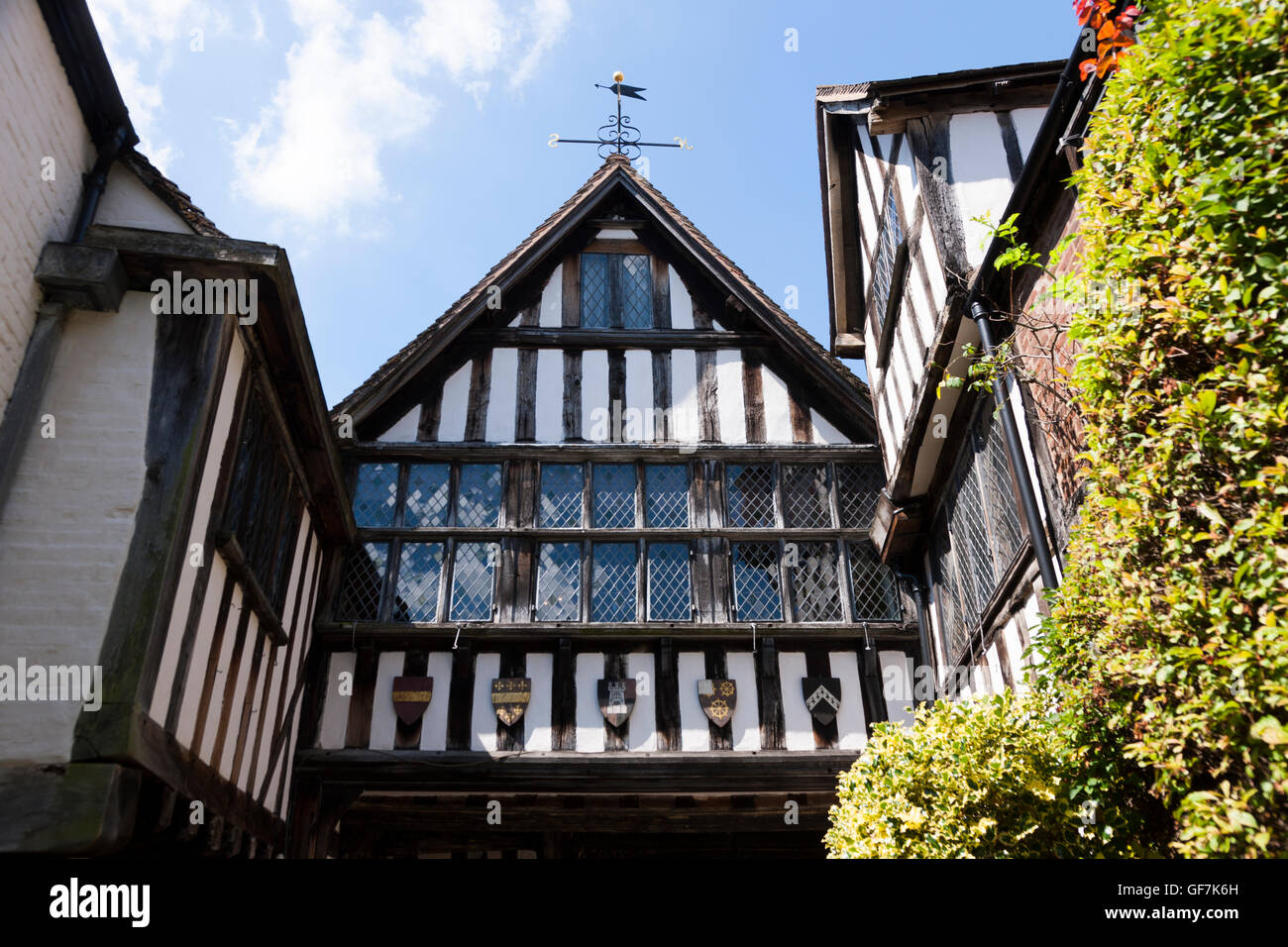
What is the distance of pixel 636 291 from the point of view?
36.7ft

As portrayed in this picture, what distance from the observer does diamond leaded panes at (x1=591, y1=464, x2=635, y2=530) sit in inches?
380

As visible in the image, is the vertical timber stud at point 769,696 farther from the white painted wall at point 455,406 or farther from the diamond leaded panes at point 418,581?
the white painted wall at point 455,406

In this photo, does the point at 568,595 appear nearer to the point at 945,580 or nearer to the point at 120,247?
the point at 945,580

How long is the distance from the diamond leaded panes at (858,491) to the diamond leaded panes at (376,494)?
4490mm

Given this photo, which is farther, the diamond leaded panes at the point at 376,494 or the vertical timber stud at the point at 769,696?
the diamond leaded panes at the point at 376,494

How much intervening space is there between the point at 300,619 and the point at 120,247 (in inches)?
144

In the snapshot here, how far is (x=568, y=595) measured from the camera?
30.2ft

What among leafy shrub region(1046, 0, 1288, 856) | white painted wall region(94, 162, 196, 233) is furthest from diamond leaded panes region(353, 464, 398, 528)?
leafy shrub region(1046, 0, 1288, 856)

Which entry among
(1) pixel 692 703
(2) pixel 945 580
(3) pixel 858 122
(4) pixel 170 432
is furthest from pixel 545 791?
(3) pixel 858 122

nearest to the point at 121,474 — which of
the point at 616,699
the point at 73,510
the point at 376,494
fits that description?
the point at 73,510

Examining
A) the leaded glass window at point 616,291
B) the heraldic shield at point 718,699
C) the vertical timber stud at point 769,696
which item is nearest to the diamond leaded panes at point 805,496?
the vertical timber stud at point 769,696

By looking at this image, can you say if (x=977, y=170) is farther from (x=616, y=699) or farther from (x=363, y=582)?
(x=363, y=582)

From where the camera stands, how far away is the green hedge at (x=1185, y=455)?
289 centimetres

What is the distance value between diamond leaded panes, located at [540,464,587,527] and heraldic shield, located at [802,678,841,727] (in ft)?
8.85
